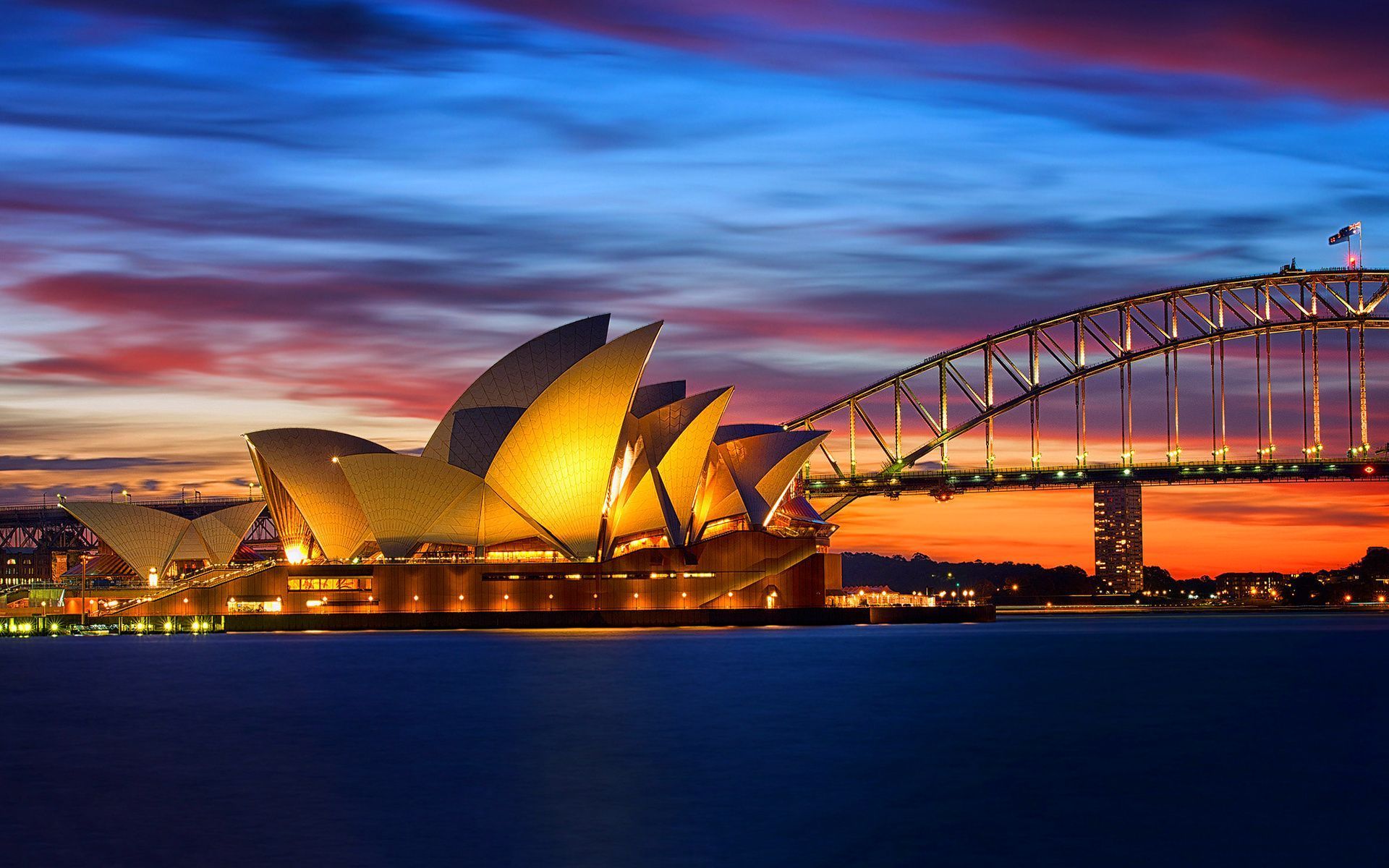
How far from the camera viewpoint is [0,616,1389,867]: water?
26922 millimetres

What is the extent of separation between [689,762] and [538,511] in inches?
2315

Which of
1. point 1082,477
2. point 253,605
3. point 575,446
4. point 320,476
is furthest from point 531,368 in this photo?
point 1082,477

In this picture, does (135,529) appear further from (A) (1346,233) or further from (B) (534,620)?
(A) (1346,233)

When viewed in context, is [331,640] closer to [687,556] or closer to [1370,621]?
[687,556]

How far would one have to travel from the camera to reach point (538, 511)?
9444 centimetres

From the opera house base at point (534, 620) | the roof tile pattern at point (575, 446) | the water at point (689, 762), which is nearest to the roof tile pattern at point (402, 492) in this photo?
the roof tile pattern at point (575, 446)

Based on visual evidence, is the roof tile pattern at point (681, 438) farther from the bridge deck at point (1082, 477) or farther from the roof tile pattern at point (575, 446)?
the bridge deck at point (1082, 477)

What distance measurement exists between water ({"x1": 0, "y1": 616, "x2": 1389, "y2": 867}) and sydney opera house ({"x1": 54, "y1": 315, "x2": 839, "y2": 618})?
→ 2447 centimetres

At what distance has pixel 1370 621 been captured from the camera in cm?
14888

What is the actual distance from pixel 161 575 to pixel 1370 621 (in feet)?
360

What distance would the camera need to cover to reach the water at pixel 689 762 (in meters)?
26.9

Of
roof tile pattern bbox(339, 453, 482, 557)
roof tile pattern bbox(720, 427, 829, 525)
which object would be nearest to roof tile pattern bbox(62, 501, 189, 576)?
roof tile pattern bbox(339, 453, 482, 557)

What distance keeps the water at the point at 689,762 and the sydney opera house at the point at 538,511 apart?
2447cm

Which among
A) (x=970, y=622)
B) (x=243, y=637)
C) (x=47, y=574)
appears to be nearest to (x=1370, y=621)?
(x=970, y=622)
